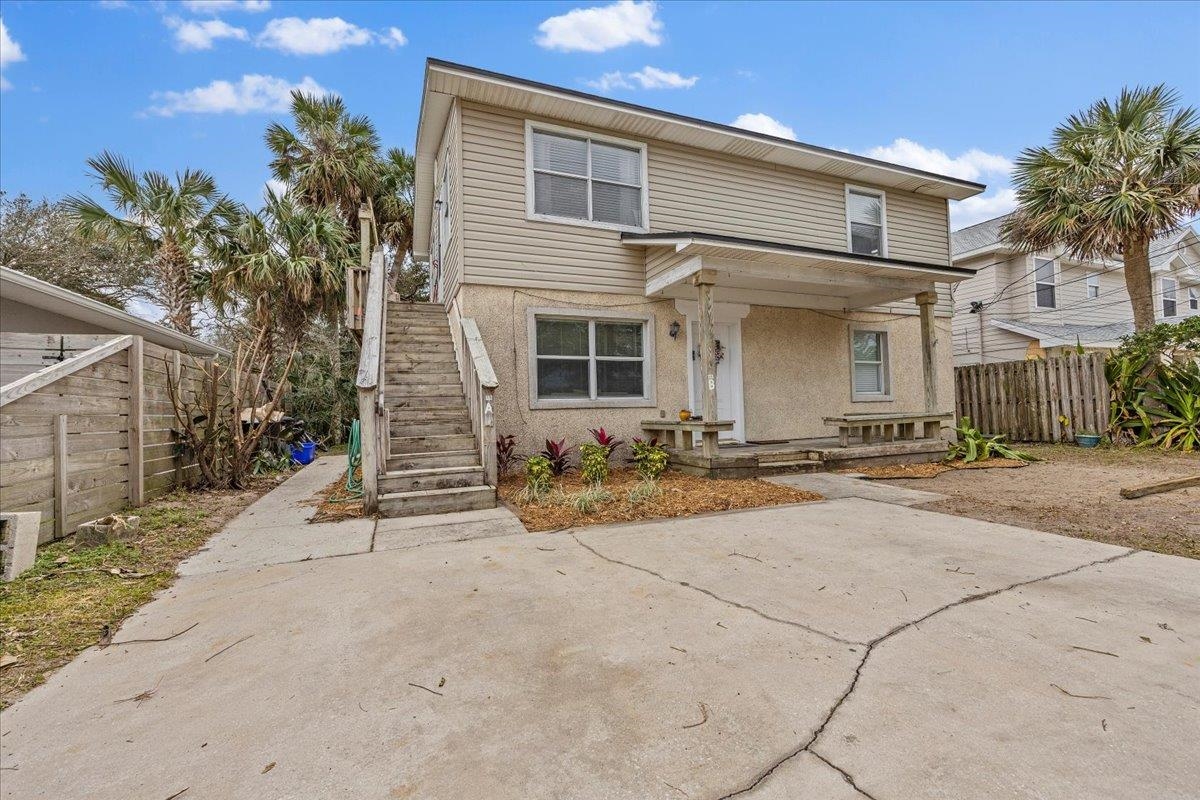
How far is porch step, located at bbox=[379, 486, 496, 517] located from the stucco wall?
1955 millimetres

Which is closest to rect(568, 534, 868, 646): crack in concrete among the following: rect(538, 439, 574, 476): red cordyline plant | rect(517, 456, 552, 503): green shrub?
rect(517, 456, 552, 503): green shrub

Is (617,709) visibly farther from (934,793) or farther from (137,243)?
(137,243)

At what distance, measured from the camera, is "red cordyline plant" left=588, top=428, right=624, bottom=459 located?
7.05m

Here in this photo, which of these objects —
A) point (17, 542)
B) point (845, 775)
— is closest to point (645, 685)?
point (845, 775)

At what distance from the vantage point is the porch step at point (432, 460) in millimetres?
5516

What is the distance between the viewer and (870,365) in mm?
9820

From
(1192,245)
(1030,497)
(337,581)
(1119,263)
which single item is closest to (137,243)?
(337,581)

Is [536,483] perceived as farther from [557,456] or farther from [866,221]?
[866,221]

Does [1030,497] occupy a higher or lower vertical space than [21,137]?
lower

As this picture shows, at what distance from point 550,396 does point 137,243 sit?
1124cm

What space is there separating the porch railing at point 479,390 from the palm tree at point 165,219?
9.47 m

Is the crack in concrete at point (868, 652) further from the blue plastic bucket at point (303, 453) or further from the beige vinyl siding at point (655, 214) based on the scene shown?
the blue plastic bucket at point (303, 453)

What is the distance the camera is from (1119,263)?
56.1ft

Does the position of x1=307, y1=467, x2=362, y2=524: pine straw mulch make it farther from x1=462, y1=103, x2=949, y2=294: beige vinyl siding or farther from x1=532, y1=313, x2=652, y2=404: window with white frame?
x1=462, y1=103, x2=949, y2=294: beige vinyl siding
